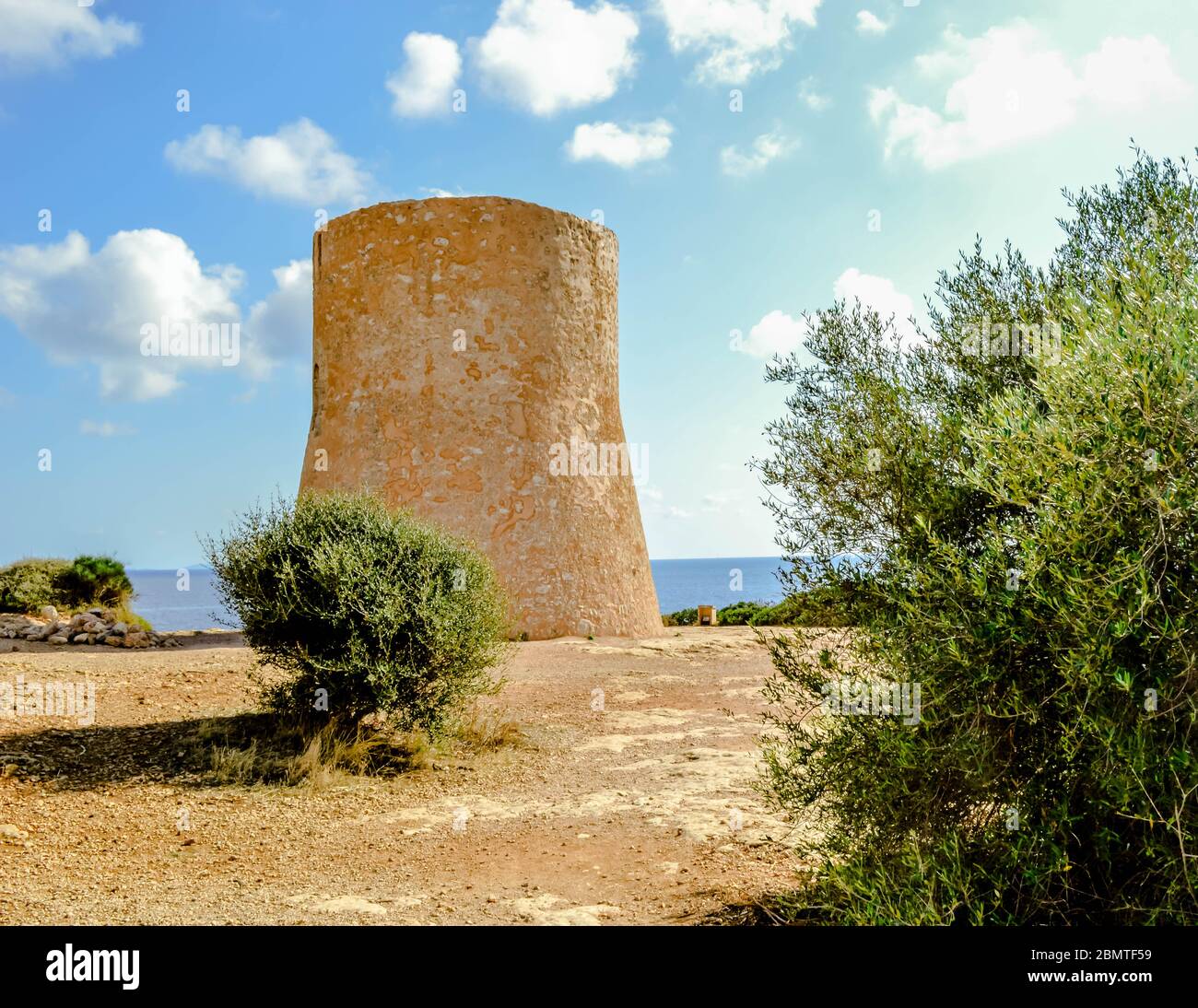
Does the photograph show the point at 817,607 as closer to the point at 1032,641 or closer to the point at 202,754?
the point at 1032,641

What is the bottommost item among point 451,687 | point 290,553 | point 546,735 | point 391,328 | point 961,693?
point 546,735

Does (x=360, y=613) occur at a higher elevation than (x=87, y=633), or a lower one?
higher

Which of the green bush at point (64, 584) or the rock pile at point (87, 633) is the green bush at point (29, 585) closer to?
the green bush at point (64, 584)

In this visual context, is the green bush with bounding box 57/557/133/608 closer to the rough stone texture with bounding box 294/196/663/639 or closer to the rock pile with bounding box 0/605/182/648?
the rock pile with bounding box 0/605/182/648

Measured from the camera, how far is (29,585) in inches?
666

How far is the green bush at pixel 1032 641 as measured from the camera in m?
2.89

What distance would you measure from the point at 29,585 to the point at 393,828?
48.1 feet

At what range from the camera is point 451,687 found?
291 inches

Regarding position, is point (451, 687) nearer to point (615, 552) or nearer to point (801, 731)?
point (801, 731)

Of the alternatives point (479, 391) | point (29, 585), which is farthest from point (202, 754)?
point (29, 585)

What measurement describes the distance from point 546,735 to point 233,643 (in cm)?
834
